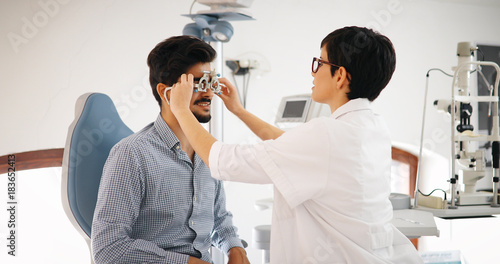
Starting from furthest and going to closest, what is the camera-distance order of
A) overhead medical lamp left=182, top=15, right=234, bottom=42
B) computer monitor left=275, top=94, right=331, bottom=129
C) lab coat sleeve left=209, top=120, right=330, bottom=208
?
computer monitor left=275, top=94, right=331, bottom=129 < overhead medical lamp left=182, top=15, right=234, bottom=42 < lab coat sleeve left=209, top=120, right=330, bottom=208

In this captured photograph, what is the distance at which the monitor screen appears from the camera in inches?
103

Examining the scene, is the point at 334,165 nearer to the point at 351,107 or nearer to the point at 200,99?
the point at 351,107

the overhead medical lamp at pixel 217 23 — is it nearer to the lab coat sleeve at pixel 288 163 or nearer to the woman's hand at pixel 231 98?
the woman's hand at pixel 231 98

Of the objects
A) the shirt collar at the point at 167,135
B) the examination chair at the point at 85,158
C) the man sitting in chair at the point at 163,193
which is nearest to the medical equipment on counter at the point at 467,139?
the man sitting in chair at the point at 163,193

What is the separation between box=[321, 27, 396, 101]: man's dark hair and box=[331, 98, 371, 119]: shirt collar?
3 cm

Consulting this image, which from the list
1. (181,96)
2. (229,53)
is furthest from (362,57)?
(229,53)

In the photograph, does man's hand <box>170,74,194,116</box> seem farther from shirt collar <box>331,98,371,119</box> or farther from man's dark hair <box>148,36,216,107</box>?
shirt collar <box>331,98,371,119</box>

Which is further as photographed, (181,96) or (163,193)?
(163,193)

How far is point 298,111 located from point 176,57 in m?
1.21

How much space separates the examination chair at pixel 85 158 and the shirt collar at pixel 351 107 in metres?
0.84

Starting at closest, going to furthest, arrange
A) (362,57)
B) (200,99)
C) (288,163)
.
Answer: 1. (288,163)
2. (362,57)
3. (200,99)

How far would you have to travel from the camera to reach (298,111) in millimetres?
2615

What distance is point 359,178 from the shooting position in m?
1.21

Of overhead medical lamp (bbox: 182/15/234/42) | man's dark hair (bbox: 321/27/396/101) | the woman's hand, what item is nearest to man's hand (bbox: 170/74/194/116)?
the woman's hand
